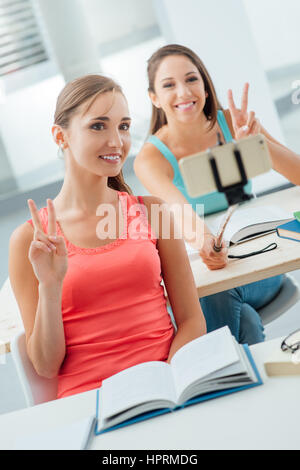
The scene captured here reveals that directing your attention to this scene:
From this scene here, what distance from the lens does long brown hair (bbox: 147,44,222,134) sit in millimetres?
2273

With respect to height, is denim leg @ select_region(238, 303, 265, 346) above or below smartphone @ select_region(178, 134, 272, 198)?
below

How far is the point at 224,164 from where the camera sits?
2.90ft

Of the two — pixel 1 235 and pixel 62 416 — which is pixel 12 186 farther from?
pixel 62 416

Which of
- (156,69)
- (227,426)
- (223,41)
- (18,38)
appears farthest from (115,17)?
(227,426)

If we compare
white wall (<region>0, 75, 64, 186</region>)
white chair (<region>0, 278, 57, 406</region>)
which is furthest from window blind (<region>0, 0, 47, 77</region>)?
white chair (<region>0, 278, 57, 406</region>)

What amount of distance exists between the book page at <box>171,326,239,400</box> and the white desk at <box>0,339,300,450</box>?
0.05 meters

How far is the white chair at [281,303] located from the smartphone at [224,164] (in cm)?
109

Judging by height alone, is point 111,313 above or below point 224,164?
below

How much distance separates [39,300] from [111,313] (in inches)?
7.9

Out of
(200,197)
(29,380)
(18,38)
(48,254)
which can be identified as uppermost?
(18,38)

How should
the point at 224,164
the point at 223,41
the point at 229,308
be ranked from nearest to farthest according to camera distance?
1. the point at 224,164
2. the point at 229,308
3. the point at 223,41

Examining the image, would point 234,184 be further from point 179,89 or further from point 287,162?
point 179,89

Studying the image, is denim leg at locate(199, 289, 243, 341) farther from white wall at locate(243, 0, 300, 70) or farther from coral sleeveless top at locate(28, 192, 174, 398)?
white wall at locate(243, 0, 300, 70)
